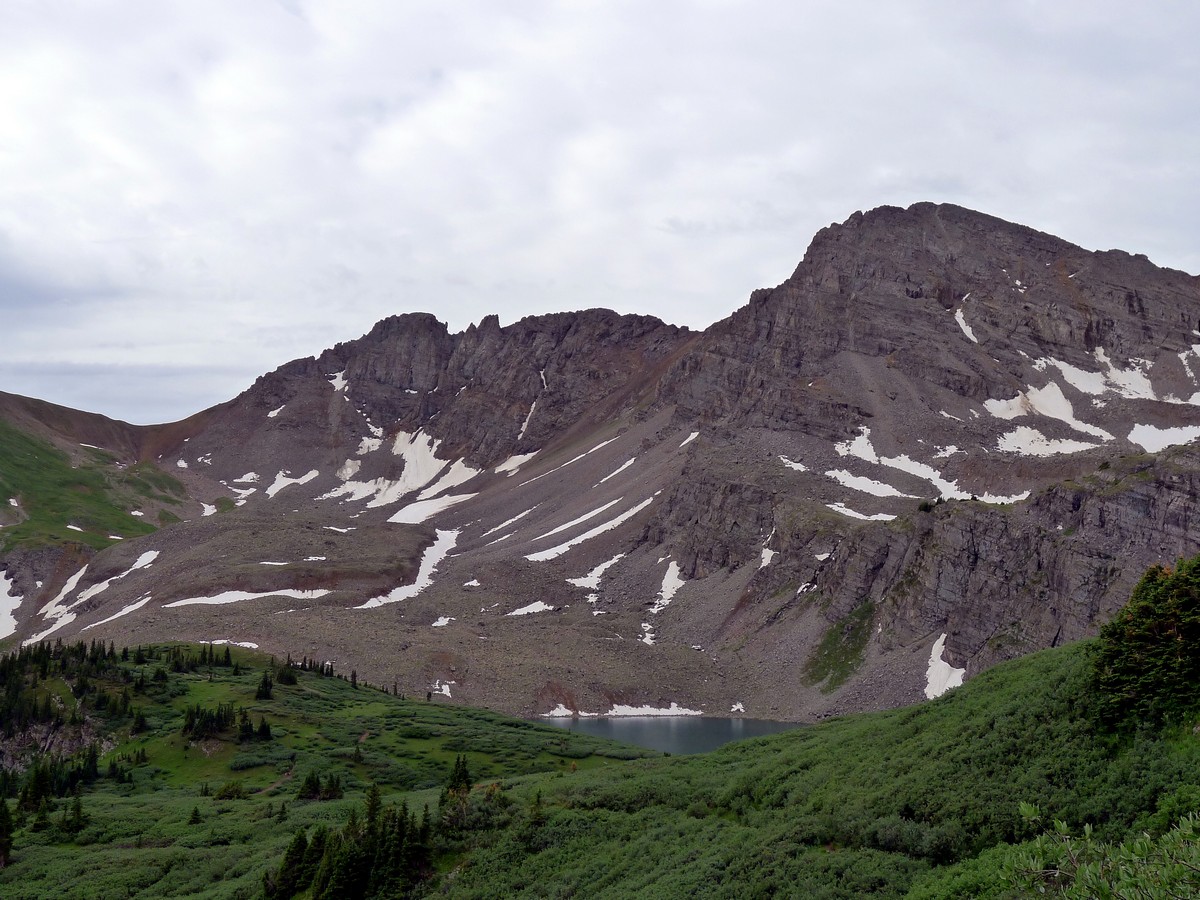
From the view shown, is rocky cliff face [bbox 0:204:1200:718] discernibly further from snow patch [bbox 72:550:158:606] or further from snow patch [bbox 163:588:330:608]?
snow patch [bbox 72:550:158:606]

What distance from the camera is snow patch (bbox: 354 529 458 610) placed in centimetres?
14674

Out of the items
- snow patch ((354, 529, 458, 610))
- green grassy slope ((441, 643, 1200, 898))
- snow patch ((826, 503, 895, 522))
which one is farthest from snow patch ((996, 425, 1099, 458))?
green grassy slope ((441, 643, 1200, 898))

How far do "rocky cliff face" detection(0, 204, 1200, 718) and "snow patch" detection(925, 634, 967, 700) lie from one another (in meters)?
0.74

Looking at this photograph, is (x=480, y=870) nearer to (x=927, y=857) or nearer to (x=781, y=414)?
(x=927, y=857)

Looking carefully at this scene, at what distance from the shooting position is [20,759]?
62406 millimetres

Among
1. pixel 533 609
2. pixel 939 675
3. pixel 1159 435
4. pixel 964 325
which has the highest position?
pixel 964 325

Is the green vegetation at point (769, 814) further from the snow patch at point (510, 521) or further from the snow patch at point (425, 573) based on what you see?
the snow patch at point (510, 521)

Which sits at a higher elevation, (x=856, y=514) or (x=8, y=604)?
(x=856, y=514)

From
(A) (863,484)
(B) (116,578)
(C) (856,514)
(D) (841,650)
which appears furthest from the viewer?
(B) (116,578)

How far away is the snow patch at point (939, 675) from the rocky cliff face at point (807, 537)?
2.44 feet

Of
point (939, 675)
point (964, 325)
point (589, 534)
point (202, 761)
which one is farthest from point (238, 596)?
point (964, 325)

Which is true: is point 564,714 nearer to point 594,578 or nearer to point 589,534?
point 594,578

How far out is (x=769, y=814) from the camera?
2970 centimetres

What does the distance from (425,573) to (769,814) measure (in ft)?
455
